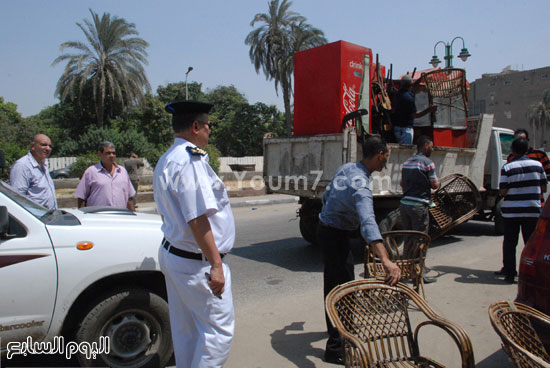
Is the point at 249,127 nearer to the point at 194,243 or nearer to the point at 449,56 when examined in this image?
the point at 449,56

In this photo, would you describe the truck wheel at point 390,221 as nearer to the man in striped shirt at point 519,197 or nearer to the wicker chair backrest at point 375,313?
the man in striped shirt at point 519,197

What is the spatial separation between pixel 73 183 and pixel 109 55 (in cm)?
1218

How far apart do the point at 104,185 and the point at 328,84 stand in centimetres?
375

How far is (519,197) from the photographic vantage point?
5.33 m

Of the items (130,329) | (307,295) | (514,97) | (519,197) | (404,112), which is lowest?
(307,295)

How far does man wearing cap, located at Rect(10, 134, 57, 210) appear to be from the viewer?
455cm

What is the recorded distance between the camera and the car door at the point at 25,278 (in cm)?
261

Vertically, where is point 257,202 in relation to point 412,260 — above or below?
below

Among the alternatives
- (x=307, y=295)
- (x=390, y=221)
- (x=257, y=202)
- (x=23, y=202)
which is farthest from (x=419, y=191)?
(x=257, y=202)

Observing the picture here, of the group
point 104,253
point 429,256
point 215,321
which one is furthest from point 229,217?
point 429,256

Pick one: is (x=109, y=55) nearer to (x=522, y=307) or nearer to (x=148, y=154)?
(x=148, y=154)

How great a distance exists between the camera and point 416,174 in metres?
5.25

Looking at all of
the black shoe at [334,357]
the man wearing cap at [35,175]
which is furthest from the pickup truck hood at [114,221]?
the black shoe at [334,357]

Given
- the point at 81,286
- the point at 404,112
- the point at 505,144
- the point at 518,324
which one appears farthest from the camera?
the point at 505,144
